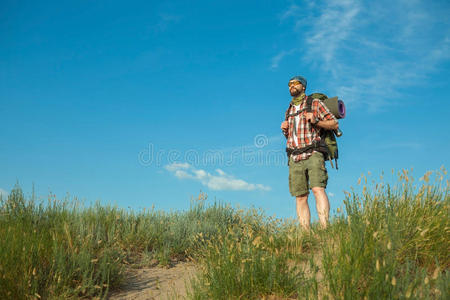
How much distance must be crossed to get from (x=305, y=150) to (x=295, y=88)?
1235 millimetres

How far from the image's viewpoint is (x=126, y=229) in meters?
6.52

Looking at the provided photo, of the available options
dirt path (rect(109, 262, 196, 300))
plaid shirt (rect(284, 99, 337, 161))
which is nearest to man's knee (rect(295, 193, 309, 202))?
plaid shirt (rect(284, 99, 337, 161))

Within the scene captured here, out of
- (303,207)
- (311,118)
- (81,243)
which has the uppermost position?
(311,118)

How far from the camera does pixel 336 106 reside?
20.6ft

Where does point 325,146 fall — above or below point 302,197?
above

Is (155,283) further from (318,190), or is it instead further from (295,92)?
(295,92)

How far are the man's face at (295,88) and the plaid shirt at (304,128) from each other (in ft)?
0.82

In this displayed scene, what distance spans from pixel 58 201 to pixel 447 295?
246 inches

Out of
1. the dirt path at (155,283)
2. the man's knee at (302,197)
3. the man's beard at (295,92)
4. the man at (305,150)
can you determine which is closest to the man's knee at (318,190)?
the man at (305,150)

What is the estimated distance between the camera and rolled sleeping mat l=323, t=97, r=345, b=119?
20.6 ft

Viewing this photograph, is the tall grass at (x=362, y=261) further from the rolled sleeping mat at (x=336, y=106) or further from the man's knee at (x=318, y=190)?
the rolled sleeping mat at (x=336, y=106)

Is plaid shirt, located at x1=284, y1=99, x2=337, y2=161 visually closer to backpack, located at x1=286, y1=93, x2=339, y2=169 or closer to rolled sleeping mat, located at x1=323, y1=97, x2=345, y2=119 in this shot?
backpack, located at x1=286, y1=93, x2=339, y2=169

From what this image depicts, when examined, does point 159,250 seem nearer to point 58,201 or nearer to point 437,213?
point 58,201

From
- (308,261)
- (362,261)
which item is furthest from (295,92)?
(362,261)
